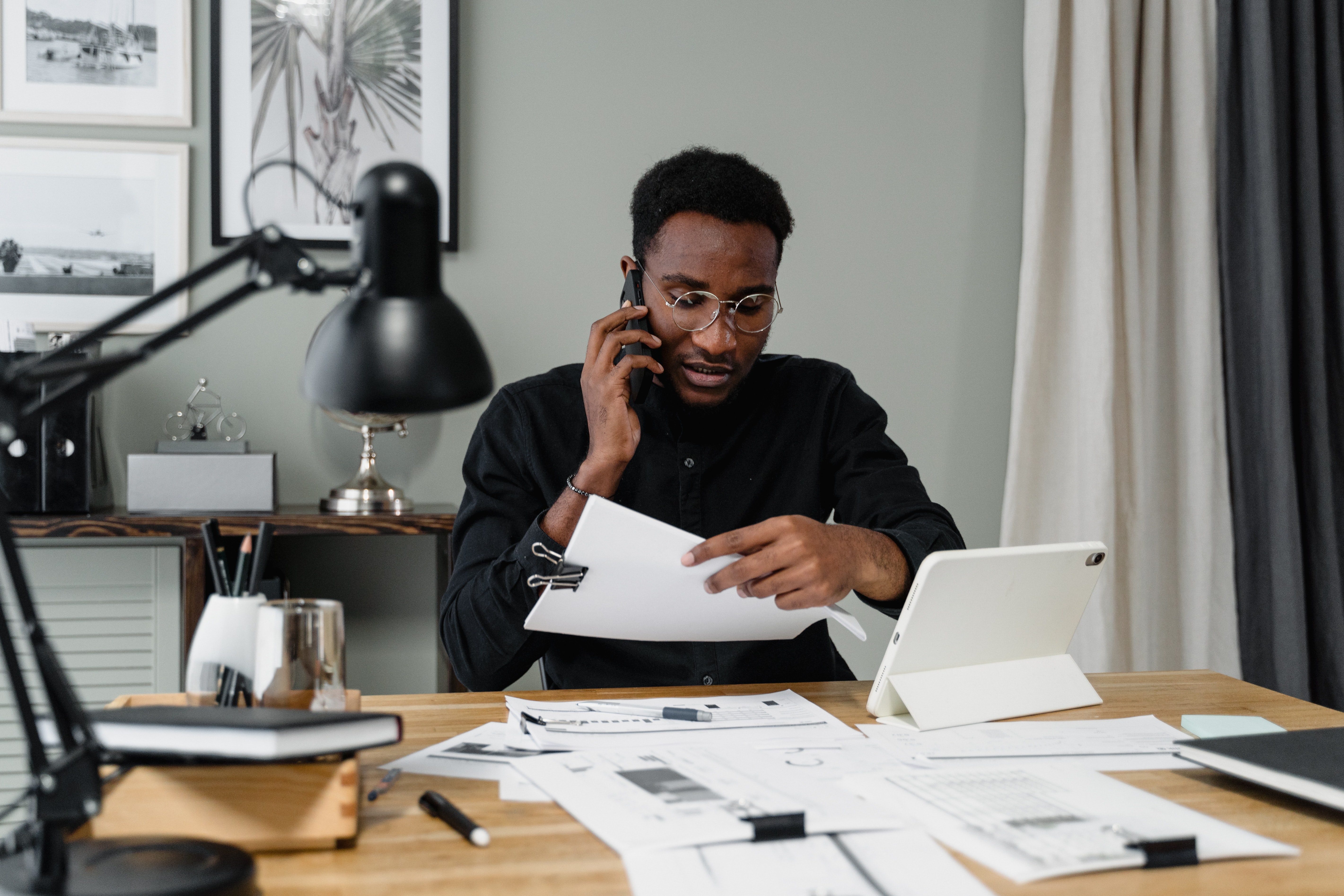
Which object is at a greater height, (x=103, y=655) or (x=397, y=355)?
(x=397, y=355)

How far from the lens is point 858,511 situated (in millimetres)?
1495

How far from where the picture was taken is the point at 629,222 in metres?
2.46

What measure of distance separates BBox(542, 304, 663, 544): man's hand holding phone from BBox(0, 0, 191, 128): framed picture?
1413 millimetres

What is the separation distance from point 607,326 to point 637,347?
2.3 inches

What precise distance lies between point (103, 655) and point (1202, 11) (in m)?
2.80

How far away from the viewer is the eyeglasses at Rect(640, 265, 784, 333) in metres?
1.47

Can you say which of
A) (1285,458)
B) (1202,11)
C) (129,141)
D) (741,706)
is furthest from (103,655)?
(1202,11)

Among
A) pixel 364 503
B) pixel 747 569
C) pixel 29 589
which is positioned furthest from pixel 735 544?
pixel 364 503

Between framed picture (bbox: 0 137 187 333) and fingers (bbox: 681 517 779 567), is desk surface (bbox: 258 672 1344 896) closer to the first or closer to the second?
fingers (bbox: 681 517 779 567)

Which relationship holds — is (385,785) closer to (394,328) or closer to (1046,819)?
(394,328)

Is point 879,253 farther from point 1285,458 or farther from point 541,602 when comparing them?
point 541,602

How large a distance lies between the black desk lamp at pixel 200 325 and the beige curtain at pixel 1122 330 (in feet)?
6.69

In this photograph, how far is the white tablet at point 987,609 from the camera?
108 centimetres

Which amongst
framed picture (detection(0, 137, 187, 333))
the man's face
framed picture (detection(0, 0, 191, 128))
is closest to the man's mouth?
the man's face
